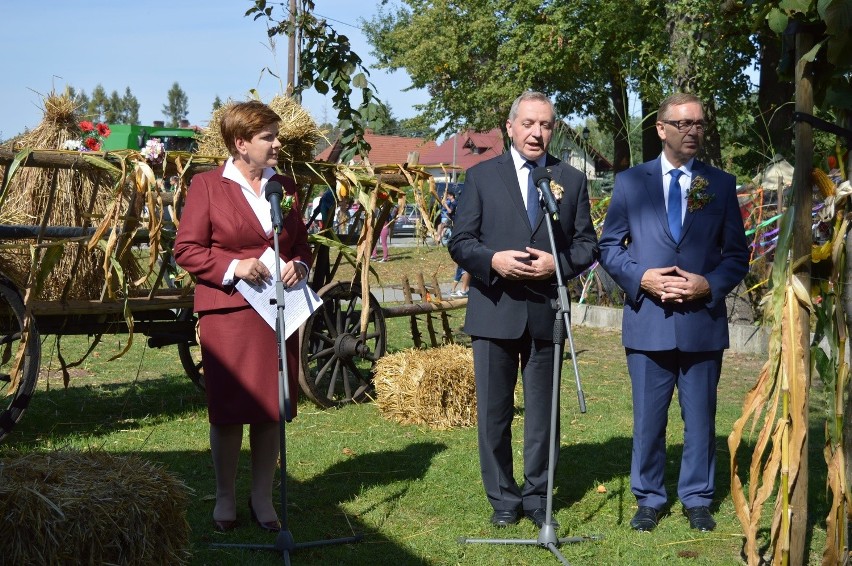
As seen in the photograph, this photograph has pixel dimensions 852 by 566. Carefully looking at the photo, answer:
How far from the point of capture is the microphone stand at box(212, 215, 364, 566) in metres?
4.55

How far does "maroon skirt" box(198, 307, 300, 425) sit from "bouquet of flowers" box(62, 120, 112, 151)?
112 inches

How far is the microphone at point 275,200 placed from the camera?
4.76m

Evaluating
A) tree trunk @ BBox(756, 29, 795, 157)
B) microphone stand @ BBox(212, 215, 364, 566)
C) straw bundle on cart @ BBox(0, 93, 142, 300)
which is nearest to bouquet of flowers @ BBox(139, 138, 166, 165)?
straw bundle on cart @ BBox(0, 93, 142, 300)

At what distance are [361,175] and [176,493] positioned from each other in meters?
4.22

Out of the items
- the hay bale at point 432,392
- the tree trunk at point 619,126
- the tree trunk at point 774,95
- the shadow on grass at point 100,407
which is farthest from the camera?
the tree trunk at point 619,126

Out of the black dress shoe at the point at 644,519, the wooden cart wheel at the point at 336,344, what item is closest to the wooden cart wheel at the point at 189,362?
the wooden cart wheel at the point at 336,344

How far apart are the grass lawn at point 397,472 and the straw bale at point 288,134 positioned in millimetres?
2028

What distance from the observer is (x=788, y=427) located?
13.6 ft

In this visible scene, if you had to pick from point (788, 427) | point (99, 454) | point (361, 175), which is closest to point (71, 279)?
point (361, 175)

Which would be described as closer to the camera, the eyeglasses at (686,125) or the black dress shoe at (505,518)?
the eyeglasses at (686,125)

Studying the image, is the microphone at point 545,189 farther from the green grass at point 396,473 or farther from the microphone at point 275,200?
the green grass at point 396,473

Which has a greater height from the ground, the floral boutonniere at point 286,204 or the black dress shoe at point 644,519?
the floral boutonniere at point 286,204

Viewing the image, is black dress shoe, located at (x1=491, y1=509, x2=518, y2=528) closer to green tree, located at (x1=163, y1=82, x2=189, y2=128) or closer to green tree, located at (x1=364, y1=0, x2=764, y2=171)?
green tree, located at (x1=364, y1=0, x2=764, y2=171)

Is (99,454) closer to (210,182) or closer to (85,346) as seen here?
(210,182)
